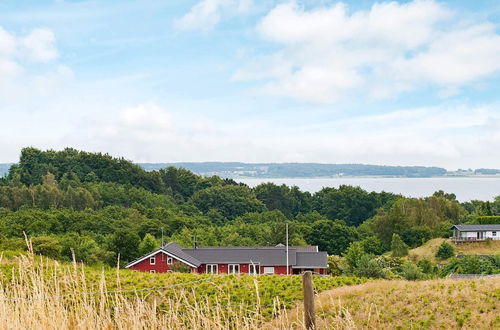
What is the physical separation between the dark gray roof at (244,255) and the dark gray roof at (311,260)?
1.55 ft

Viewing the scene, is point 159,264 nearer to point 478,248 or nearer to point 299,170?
point 478,248

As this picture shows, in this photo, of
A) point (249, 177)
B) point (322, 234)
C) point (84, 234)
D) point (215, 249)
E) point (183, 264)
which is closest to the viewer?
point (183, 264)

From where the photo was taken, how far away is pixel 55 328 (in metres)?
3.55

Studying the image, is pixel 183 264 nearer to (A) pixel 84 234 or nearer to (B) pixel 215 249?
(B) pixel 215 249

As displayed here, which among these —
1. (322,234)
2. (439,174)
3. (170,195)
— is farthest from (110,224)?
(439,174)

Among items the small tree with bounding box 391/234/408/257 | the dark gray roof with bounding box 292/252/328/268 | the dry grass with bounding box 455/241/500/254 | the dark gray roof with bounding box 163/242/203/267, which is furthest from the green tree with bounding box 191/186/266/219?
the dark gray roof with bounding box 163/242/203/267

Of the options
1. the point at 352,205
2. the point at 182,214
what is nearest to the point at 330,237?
the point at 182,214

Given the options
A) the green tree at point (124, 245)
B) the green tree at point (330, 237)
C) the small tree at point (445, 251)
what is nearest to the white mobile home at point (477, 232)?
the small tree at point (445, 251)

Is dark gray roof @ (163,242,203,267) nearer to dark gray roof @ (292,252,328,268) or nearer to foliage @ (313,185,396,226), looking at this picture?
dark gray roof @ (292,252,328,268)

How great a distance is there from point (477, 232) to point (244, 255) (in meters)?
20.6

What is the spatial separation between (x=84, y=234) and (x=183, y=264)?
40.7 feet

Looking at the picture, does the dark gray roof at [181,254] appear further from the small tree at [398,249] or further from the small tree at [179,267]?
the small tree at [398,249]

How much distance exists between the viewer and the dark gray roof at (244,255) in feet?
88.1

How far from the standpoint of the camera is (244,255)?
27.4m
